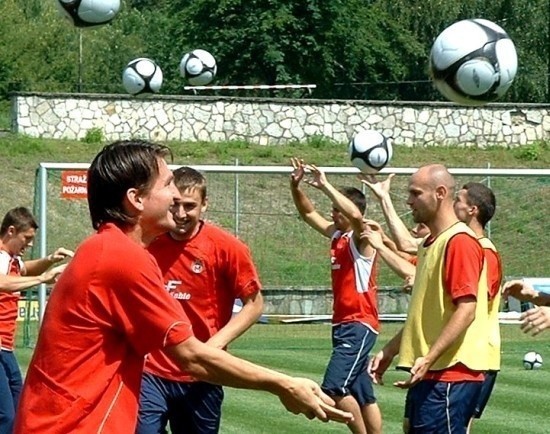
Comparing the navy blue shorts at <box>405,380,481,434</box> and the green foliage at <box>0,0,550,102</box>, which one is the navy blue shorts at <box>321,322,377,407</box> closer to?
the navy blue shorts at <box>405,380,481,434</box>

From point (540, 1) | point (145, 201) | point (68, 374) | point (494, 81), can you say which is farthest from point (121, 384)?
point (540, 1)

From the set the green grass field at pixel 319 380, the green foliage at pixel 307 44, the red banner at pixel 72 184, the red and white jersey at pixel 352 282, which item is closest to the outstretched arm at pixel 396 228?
the red and white jersey at pixel 352 282

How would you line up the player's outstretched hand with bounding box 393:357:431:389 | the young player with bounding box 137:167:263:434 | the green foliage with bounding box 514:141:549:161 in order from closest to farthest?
the player's outstretched hand with bounding box 393:357:431:389 → the young player with bounding box 137:167:263:434 → the green foliage with bounding box 514:141:549:161

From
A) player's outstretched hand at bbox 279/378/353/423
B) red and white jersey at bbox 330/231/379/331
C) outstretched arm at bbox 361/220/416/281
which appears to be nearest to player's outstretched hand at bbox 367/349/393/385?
outstretched arm at bbox 361/220/416/281

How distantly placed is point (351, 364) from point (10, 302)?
275cm

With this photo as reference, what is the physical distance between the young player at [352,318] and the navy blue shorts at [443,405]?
3.40 m

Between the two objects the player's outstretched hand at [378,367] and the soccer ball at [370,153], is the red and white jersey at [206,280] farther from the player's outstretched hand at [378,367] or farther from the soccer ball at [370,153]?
the soccer ball at [370,153]

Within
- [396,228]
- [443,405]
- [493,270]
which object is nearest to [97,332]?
[443,405]

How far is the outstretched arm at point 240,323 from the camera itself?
7.43m

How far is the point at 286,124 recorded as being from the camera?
34125 mm

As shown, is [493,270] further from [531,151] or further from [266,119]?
[531,151]

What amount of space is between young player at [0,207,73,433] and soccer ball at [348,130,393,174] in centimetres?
521

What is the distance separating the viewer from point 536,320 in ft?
23.0

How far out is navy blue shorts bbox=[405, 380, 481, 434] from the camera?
24.9ft
